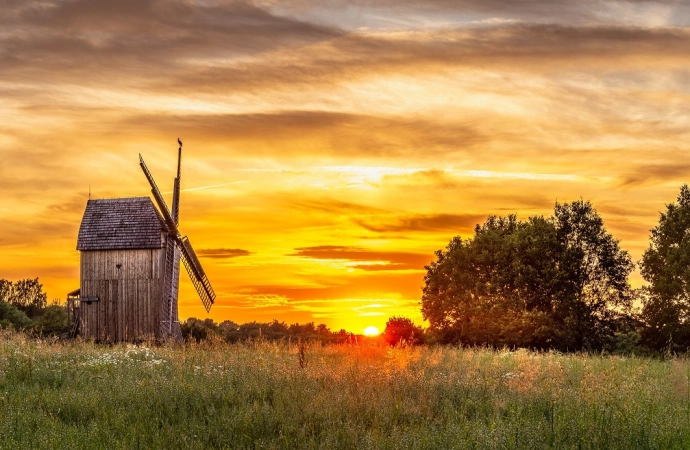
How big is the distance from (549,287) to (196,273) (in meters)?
23.5

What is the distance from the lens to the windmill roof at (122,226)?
41.4m

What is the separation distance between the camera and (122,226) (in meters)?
41.9

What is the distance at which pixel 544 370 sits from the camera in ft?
58.0

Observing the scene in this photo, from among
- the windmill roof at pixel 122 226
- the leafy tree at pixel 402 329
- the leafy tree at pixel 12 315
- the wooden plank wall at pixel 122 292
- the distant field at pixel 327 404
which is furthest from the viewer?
the leafy tree at pixel 12 315

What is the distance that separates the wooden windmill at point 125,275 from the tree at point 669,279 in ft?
97.8

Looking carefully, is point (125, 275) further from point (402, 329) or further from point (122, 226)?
point (402, 329)

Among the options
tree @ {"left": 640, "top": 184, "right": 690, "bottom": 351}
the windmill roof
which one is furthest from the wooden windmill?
tree @ {"left": 640, "top": 184, "right": 690, "bottom": 351}

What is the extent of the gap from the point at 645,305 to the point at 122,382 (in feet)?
123

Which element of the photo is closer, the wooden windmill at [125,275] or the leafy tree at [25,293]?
the wooden windmill at [125,275]

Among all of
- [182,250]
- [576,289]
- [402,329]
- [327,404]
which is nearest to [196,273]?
[182,250]

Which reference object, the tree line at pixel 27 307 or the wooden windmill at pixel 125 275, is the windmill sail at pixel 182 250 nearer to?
the wooden windmill at pixel 125 275

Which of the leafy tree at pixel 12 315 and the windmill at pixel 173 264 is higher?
the windmill at pixel 173 264

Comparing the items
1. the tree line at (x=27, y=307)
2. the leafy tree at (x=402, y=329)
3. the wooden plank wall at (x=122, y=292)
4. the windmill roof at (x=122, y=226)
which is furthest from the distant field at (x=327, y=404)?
the tree line at (x=27, y=307)

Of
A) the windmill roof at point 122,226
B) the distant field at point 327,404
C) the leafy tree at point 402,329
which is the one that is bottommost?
the leafy tree at point 402,329
